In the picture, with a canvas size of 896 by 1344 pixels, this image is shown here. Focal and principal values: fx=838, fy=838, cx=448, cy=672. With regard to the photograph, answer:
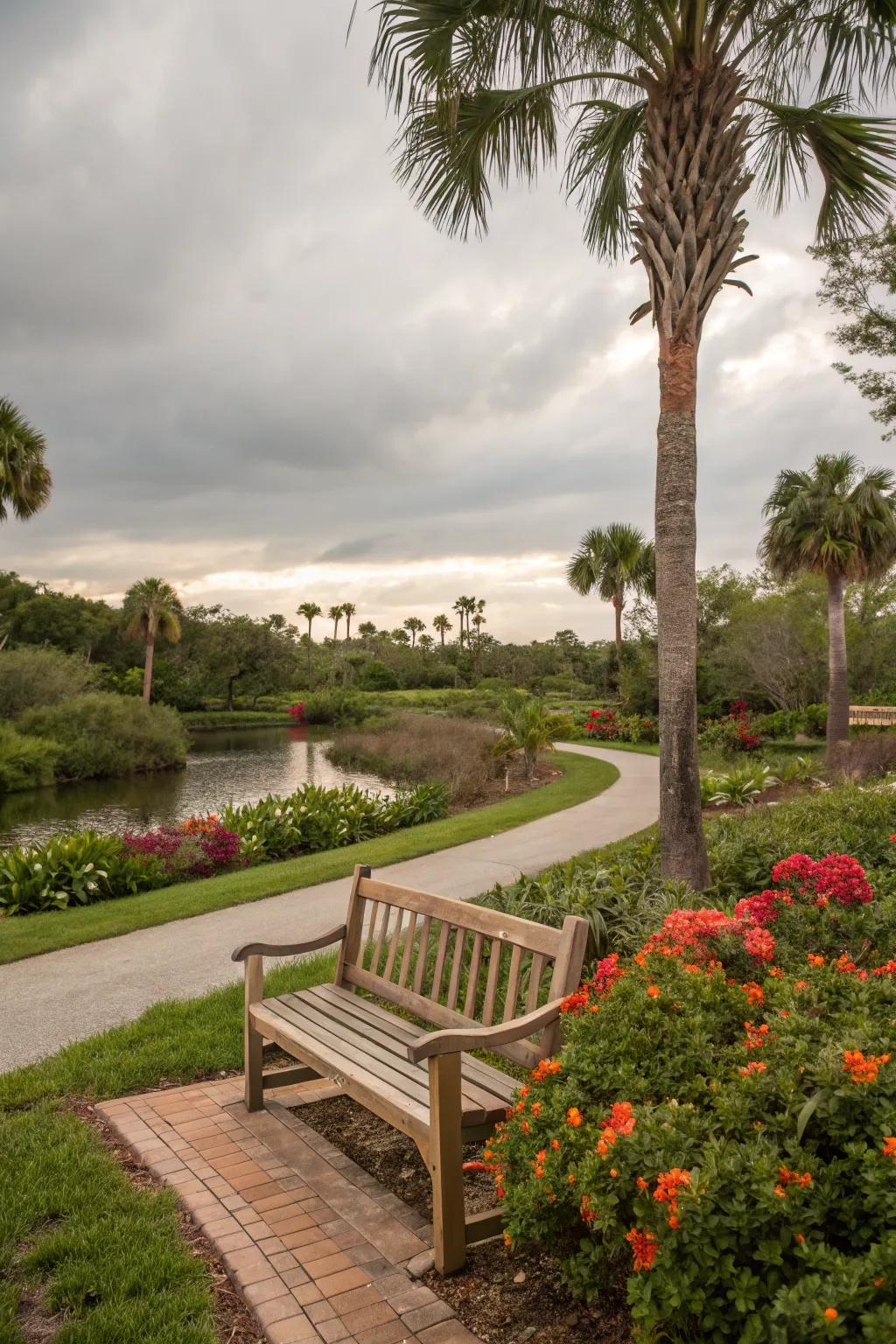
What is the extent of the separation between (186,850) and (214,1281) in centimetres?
764

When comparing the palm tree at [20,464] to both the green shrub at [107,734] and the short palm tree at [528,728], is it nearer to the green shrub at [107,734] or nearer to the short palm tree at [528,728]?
the green shrub at [107,734]

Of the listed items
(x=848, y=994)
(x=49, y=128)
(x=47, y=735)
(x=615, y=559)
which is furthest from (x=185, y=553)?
(x=848, y=994)

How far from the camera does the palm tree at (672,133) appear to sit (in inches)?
227

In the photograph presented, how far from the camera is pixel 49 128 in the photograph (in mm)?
9344

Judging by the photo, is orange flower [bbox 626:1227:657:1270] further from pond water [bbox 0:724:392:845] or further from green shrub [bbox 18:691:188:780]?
green shrub [bbox 18:691:188:780]

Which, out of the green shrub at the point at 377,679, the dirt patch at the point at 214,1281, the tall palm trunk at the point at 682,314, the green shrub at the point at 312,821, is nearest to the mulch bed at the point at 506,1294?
the dirt patch at the point at 214,1281

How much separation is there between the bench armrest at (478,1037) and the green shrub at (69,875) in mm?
6887

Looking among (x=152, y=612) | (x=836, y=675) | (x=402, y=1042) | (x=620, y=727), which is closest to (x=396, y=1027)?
(x=402, y=1042)

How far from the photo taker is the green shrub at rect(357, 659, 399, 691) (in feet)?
188

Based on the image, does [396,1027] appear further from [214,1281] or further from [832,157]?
[832,157]

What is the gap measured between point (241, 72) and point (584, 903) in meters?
7.74

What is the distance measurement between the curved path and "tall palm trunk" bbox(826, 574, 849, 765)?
8349 mm

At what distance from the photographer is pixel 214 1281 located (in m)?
2.55

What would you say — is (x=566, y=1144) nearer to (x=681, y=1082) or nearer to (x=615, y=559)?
(x=681, y=1082)
